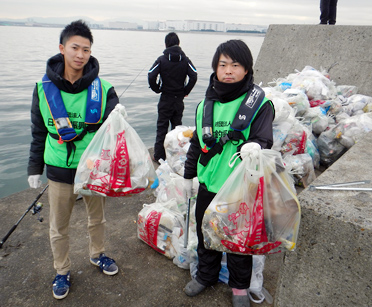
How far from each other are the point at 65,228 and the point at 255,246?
4.72 ft

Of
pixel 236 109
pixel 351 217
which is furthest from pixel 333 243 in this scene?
pixel 236 109

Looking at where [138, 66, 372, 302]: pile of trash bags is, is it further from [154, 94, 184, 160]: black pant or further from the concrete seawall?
[154, 94, 184, 160]: black pant

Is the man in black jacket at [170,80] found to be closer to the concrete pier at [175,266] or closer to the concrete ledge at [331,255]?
the concrete pier at [175,266]

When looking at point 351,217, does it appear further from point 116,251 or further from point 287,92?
point 287,92

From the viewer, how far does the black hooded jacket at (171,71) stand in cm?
492

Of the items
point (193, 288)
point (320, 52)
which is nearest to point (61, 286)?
point (193, 288)

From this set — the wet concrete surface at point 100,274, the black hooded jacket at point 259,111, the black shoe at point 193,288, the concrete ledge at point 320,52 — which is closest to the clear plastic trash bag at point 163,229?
the wet concrete surface at point 100,274

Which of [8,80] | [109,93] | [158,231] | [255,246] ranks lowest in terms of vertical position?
[8,80]

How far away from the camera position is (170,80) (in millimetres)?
4992

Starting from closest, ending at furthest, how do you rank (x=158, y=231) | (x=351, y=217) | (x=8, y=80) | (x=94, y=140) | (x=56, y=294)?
(x=351, y=217), (x=94, y=140), (x=56, y=294), (x=158, y=231), (x=8, y=80)

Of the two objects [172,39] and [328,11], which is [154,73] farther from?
[328,11]

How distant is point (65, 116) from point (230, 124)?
3.62 ft

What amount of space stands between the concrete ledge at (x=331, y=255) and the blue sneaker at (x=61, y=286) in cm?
153

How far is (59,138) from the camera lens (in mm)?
2146
